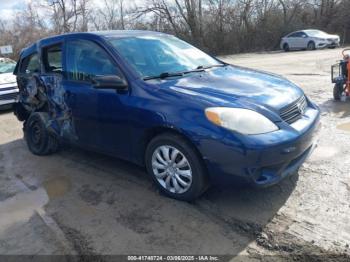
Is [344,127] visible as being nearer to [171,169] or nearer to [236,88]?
[236,88]

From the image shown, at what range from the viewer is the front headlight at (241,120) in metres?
3.42

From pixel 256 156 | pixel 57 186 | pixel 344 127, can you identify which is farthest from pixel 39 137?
pixel 344 127

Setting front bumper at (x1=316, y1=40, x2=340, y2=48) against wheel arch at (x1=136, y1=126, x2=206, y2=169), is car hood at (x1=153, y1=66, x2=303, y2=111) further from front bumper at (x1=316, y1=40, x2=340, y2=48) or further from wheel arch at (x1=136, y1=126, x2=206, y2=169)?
front bumper at (x1=316, y1=40, x2=340, y2=48)

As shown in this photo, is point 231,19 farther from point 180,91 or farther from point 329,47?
point 180,91

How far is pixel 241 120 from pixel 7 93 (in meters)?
7.80

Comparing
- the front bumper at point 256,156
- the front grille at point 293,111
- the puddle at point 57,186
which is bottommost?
the puddle at point 57,186

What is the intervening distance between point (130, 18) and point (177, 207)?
110 ft

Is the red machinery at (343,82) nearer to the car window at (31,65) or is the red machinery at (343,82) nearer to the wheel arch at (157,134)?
the wheel arch at (157,134)

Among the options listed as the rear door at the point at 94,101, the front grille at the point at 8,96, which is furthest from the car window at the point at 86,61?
the front grille at the point at 8,96

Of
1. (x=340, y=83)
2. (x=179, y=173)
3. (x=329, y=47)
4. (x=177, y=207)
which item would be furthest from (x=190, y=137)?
(x=329, y=47)

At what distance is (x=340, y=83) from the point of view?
774 centimetres

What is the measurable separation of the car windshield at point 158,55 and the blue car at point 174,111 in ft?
0.04

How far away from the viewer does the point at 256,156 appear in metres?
3.37

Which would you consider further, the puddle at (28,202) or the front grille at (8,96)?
the front grille at (8,96)
